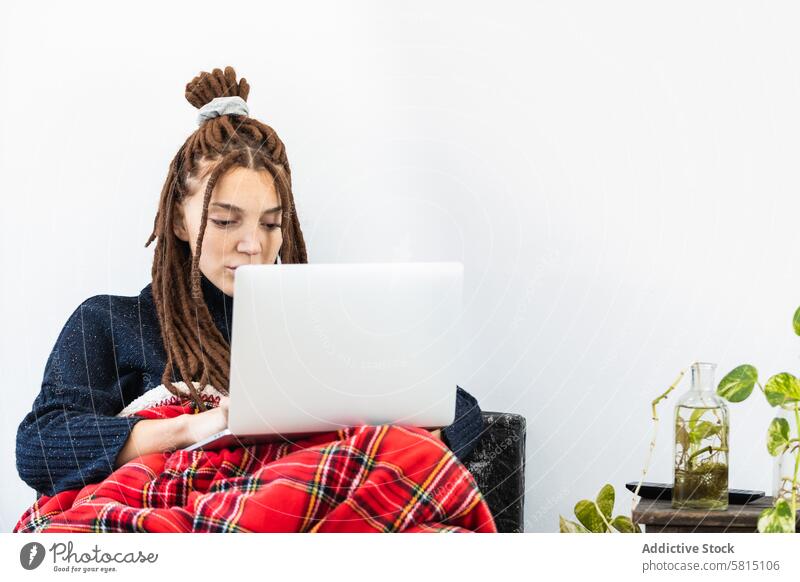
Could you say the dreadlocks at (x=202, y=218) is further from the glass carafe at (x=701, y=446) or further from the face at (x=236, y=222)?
the glass carafe at (x=701, y=446)

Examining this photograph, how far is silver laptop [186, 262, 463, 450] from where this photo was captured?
0.99 metres

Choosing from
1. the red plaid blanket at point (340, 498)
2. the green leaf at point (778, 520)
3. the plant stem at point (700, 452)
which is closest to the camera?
the red plaid blanket at point (340, 498)

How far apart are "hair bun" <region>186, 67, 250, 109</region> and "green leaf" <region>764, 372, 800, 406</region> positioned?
2.52ft

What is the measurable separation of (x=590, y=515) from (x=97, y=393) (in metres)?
0.63

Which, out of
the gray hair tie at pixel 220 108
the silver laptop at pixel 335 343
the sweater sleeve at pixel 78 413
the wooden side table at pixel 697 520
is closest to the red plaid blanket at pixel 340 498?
the silver laptop at pixel 335 343

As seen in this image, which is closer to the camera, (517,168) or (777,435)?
(777,435)

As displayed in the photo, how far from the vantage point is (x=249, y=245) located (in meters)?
1.27

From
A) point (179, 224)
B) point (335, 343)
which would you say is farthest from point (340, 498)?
point (179, 224)

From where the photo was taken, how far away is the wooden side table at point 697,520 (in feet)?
3.77

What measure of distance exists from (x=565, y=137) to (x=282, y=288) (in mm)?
551

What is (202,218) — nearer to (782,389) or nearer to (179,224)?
(179,224)

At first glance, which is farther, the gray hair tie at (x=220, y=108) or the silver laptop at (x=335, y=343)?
the gray hair tie at (x=220, y=108)

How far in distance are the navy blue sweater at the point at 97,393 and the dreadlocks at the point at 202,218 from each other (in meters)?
0.03
